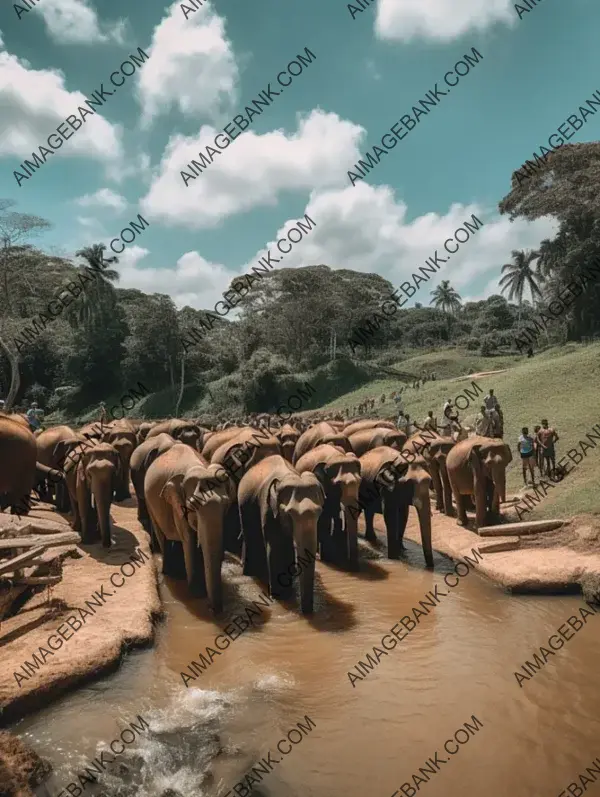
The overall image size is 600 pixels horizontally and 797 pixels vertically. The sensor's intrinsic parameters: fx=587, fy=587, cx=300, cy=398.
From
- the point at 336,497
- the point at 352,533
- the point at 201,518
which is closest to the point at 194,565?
the point at 201,518

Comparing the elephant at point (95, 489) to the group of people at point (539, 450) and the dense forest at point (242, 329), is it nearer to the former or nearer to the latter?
the group of people at point (539, 450)

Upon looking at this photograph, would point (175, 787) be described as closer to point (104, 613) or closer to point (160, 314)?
point (104, 613)

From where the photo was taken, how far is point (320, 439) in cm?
1522

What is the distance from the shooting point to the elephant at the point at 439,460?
16219 millimetres

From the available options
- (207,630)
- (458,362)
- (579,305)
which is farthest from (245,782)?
(458,362)

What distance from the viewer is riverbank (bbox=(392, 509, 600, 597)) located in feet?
34.9

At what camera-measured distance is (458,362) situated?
53000 millimetres

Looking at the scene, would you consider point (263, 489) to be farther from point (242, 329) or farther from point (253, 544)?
point (242, 329)

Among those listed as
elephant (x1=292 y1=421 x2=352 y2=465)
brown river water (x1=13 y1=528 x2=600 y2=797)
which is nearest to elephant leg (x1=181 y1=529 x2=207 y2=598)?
brown river water (x1=13 y1=528 x2=600 y2=797)

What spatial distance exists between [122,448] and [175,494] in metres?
7.10

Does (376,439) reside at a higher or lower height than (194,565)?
higher

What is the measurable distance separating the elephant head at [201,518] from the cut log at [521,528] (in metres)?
6.62

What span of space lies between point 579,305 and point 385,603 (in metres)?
40.9

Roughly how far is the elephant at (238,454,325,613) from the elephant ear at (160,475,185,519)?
4.73 feet
